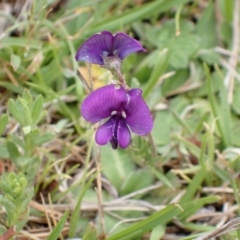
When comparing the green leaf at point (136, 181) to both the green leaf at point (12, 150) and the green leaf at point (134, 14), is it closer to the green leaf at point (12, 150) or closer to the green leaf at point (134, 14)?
the green leaf at point (12, 150)

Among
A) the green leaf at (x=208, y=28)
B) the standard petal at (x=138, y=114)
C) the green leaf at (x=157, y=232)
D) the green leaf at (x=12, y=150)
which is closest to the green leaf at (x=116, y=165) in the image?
the green leaf at (x=157, y=232)

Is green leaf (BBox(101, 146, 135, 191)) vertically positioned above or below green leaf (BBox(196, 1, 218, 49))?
below

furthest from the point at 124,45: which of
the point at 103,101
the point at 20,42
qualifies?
the point at 20,42

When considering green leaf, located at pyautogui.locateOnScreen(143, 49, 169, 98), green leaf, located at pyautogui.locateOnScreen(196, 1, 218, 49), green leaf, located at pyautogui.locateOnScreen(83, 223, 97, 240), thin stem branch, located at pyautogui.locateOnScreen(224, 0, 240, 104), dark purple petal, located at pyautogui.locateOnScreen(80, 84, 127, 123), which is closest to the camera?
dark purple petal, located at pyautogui.locateOnScreen(80, 84, 127, 123)

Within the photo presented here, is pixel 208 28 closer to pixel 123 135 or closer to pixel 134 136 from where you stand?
pixel 134 136

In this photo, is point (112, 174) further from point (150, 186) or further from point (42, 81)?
point (42, 81)

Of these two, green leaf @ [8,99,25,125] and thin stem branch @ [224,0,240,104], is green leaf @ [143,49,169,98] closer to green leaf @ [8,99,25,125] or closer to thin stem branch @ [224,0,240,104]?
thin stem branch @ [224,0,240,104]

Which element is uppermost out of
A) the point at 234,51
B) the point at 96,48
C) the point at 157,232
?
the point at 96,48

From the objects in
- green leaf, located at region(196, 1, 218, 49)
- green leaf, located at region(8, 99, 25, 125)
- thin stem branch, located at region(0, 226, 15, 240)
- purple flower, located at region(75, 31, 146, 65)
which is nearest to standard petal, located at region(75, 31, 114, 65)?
purple flower, located at region(75, 31, 146, 65)
